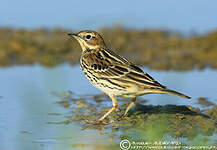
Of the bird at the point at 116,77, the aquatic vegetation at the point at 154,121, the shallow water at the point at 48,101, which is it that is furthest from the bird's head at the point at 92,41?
the aquatic vegetation at the point at 154,121

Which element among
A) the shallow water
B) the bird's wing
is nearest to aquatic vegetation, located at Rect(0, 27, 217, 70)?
the shallow water

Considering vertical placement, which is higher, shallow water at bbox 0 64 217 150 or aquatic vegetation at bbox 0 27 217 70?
aquatic vegetation at bbox 0 27 217 70

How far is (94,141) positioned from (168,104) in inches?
105

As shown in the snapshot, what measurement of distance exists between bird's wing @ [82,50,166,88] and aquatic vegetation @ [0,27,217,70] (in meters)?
5.07

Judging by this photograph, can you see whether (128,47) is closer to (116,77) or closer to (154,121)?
(116,77)

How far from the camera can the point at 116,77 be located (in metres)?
9.68

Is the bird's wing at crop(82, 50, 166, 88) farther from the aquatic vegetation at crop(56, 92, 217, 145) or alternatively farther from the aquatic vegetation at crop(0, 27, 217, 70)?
the aquatic vegetation at crop(0, 27, 217, 70)

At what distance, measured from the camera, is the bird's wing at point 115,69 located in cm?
946

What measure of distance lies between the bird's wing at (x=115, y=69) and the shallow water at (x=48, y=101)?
1.02 m

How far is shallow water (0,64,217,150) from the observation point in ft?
27.9

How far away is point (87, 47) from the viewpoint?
1082cm

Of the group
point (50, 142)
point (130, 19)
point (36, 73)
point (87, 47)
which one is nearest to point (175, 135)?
point (50, 142)

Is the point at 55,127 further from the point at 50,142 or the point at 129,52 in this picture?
the point at 129,52

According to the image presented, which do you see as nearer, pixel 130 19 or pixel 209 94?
pixel 209 94
